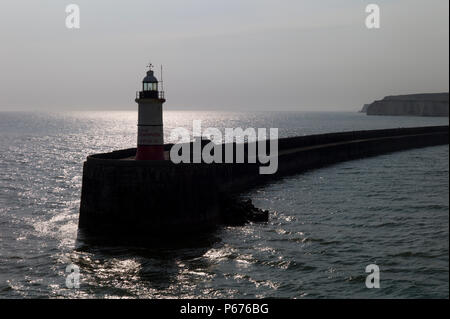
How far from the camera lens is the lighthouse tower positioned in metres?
20.9

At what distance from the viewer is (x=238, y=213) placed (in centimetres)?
2200

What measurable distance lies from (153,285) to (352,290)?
18.3 feet

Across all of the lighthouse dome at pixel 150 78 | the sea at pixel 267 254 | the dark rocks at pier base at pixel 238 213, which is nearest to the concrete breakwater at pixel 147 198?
the dark rocks at pier base at pixel 238 213

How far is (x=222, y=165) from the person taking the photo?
2808 centimetres

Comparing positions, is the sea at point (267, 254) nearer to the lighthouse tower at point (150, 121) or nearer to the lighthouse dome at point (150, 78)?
the lighthouse tower at point (150, 121)

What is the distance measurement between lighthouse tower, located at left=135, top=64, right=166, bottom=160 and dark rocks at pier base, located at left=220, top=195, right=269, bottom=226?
382 cm

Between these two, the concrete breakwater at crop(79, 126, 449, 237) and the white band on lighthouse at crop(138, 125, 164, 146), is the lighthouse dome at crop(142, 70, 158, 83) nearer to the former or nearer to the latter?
the white band on lighthouse at crop(138, 125, 164, 146)

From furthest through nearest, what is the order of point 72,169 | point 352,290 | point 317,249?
point 72,169, point 317,249, point 352,290

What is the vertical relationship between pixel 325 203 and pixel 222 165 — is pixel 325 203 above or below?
below

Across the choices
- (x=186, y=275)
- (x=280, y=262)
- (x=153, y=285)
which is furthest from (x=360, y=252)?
(x=153, y=285)

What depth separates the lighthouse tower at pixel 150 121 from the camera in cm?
2089

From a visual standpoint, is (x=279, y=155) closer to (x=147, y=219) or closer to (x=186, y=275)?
(x=147, y=219)

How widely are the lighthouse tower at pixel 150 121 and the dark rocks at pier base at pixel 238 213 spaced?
3.82m

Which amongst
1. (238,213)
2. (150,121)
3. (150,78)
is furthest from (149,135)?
(238,213)
